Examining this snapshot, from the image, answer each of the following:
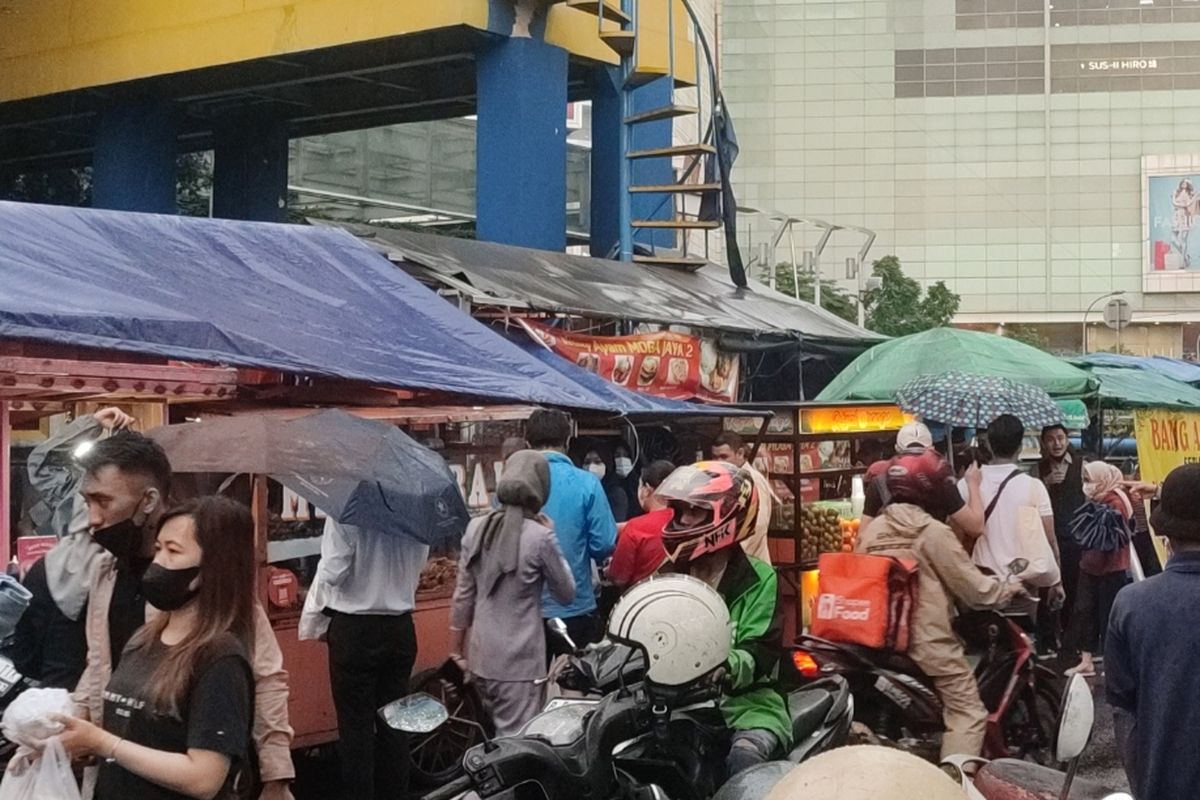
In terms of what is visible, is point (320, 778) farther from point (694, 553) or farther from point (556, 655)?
point (694, 553)

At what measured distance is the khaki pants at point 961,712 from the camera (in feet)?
22.0

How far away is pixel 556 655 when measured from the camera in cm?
760

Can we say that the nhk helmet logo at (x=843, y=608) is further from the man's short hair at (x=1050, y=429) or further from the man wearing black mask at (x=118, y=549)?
the man's short hair at (x=1050, y=429)

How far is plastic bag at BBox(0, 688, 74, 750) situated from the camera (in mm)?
3543

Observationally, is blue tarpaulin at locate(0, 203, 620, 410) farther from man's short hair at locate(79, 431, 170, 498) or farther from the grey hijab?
man's short hair at locate(79, 431, 170, 498)

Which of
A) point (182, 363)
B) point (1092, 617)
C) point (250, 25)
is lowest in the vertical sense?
point (1092, 617)

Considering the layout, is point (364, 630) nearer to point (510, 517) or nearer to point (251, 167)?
point (510, 517)

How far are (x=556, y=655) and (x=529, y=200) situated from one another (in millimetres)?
8709

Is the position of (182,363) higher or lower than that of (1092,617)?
higher

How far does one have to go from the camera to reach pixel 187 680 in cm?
362

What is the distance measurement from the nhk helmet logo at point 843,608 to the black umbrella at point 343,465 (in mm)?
1750

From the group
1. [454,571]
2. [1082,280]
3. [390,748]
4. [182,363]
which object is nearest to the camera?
[390,748]

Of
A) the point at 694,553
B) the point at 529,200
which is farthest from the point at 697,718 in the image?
the point at 529,200

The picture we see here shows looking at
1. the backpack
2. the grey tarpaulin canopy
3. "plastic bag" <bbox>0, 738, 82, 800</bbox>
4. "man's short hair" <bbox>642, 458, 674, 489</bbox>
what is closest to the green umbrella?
the grey tarpaulin canopy
